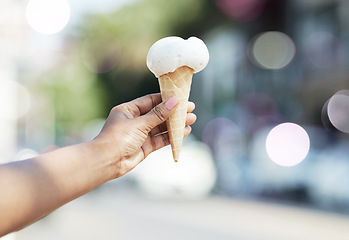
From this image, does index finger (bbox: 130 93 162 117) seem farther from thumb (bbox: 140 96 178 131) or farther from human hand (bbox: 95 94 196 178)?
thumb (bbox: 140 96 178 131)

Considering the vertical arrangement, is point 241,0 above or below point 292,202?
above

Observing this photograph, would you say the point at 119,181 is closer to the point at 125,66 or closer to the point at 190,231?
the point at 190,231

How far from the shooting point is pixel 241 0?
1325 cm

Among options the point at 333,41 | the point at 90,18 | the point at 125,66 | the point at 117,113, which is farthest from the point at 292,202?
the point at 90,18

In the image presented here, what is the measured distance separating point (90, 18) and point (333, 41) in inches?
467

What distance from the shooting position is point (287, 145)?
32.5 feet

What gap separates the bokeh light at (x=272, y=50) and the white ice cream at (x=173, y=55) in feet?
42.7

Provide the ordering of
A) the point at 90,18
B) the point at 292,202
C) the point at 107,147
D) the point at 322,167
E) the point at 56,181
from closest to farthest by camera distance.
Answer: the point at 56,181 < the point at 107,147 < the point at 322,167 < the point at 292,202 < the point at 90,18

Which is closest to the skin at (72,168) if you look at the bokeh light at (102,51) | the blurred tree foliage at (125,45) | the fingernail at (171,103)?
the fingernail at (171,103)

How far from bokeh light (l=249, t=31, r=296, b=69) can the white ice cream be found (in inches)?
513

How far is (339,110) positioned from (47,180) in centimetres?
1098

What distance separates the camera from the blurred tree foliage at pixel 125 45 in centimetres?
1533

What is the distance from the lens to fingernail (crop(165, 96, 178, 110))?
86.6 inches

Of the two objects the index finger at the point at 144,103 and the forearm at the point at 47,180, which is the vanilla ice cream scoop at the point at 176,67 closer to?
the index finger at the point at 144,103
